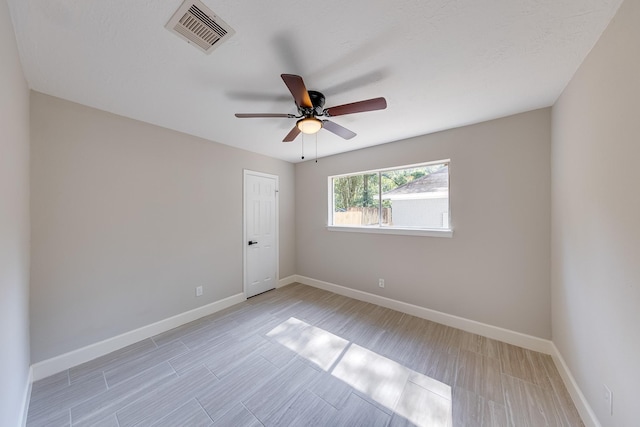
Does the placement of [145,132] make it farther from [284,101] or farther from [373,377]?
[373,377]

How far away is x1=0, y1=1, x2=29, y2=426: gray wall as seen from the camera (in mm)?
1139

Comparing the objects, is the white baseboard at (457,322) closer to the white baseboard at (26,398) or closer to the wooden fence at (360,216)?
the wooden fence at (360,216)

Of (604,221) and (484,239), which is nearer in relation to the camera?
(604,221)

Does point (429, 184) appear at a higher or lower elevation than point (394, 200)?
higher

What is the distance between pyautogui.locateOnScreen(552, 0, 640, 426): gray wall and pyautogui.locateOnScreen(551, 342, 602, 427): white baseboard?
0.05 m

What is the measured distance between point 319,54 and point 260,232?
2.94 m

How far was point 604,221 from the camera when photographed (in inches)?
52.1

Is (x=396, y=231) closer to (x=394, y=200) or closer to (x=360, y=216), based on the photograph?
(x=394, y=200)

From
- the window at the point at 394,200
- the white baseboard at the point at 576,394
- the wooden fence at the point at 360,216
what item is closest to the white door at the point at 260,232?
the window at the point at 394,200

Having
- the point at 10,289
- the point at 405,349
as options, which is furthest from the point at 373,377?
the point at 10,289

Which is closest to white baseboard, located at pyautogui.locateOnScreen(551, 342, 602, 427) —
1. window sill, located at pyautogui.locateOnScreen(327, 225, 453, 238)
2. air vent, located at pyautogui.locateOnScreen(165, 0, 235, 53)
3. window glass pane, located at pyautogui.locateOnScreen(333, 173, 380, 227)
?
window sill, located at pyautogui.locateOnScreen(327, 225, 453, 238)

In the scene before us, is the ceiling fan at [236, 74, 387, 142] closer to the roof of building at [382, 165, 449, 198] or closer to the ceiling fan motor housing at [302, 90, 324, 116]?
the ceiling fan motor housing at [302, 90, 324, 116]

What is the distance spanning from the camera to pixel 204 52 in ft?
4.76

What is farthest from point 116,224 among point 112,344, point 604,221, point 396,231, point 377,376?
point 604,221
